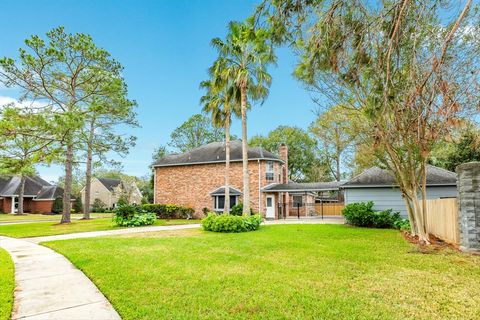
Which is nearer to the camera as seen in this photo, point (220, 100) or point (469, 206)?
point (469, 206)

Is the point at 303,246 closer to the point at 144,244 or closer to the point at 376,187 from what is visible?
the point at 144,244

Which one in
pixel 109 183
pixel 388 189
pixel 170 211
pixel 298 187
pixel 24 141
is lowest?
pixel 170 211

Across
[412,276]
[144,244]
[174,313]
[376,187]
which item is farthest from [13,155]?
[376,187]

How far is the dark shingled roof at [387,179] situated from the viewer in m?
16.6

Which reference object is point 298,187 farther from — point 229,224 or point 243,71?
point 243,71

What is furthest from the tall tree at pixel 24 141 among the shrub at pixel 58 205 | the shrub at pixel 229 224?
the shrub at pixel 58 205

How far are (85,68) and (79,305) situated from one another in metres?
18.1

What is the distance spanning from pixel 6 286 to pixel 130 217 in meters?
12.6

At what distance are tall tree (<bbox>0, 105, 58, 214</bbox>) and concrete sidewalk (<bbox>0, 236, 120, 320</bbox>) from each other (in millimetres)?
Result: 7035

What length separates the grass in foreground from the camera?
4009 mm

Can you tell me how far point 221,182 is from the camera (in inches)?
1016

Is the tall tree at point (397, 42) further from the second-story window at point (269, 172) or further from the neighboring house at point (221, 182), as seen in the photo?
the second-story window at point (269, 172)

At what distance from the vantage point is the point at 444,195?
16.7 m

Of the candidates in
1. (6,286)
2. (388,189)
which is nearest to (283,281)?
(6,286)
